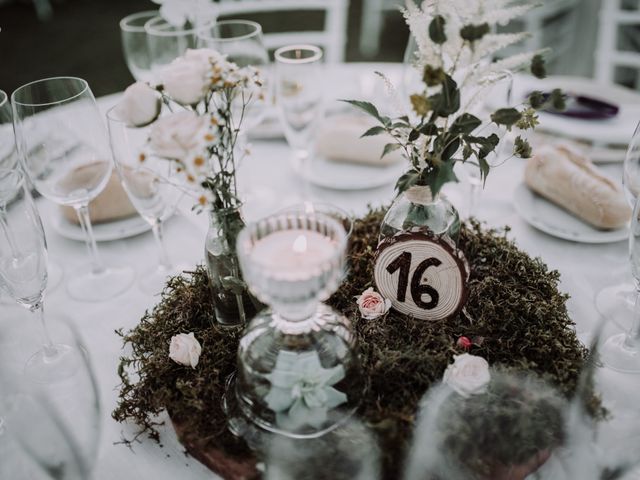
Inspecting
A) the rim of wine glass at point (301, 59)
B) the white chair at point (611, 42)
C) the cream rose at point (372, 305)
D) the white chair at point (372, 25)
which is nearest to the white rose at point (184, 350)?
the cream rose at point (372, 305)

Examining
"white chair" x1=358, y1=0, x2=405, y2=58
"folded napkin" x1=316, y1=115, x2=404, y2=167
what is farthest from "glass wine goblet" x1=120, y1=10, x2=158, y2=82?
"white chair" x1=358, y1=0, x2=405, y2=58

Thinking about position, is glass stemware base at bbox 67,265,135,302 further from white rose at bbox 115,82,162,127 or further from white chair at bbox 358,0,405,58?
white chair at bbox 358,0,405,58

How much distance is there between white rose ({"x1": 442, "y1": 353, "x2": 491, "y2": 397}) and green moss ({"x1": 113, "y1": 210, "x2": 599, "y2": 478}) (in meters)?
0.05

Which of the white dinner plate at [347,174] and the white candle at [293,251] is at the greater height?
the white candle at [293,251]

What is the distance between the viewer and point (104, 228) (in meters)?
1.14

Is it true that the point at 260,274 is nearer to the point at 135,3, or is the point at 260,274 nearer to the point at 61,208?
the point at 61,208

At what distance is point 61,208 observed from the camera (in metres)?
1.15

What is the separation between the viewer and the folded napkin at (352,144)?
1248 mm

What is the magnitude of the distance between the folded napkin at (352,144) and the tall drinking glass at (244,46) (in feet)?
0.51

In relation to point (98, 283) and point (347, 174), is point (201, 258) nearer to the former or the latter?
point (98, 283)

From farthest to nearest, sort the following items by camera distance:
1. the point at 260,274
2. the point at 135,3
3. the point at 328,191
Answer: the point at 135,3 → the point at 328,191 → the point at 260,274

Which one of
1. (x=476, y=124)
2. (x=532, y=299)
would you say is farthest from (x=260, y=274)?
(x=532, y=299)

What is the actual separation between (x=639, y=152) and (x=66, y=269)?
39.7 inches

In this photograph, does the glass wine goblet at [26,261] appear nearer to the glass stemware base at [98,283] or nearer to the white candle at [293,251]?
the glass stemware base at [98,283]
